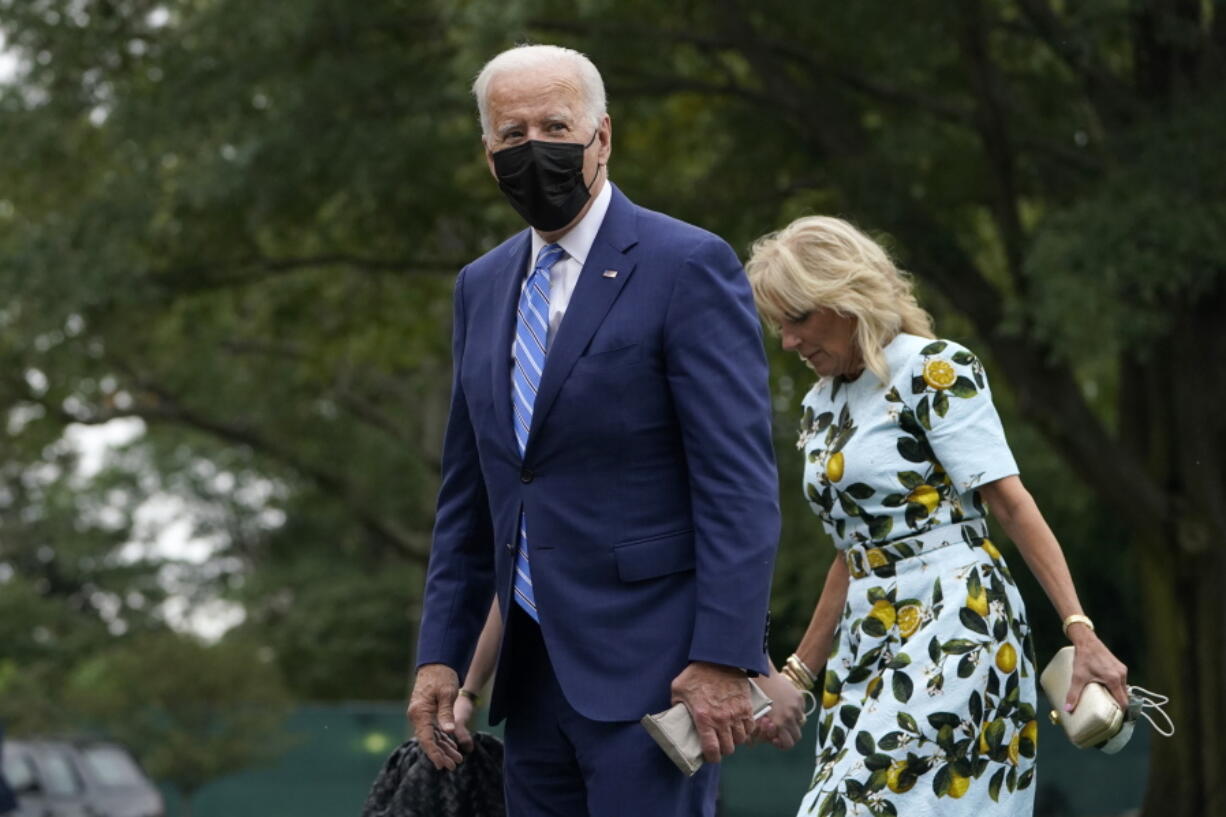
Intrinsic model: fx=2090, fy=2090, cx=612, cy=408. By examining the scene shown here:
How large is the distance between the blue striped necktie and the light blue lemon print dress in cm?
89

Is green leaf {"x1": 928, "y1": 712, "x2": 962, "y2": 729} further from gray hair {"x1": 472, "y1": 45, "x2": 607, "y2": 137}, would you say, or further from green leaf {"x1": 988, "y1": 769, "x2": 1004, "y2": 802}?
gray hair {"x1": 472, "y1": 45, "x2": 607, "y2": 137}

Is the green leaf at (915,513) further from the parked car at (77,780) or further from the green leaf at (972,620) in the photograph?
the parked car at (77,780)

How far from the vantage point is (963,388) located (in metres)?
4.39

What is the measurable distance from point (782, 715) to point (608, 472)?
0.89 meters

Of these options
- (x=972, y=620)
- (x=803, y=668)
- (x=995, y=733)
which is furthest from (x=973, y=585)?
(x=803, y=668)

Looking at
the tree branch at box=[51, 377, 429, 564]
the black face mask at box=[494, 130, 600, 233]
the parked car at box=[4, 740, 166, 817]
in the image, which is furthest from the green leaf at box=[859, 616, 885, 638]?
the tree branch at box=[51, 377, 429, 564]

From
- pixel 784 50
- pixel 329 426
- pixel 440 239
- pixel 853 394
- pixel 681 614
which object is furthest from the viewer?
pixel 329 426

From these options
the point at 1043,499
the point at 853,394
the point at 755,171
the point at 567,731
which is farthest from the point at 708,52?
the point at 567,731

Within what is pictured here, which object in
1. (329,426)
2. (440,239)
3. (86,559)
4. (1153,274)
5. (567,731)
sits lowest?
(86,559)

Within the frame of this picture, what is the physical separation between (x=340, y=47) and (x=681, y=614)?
12.9m

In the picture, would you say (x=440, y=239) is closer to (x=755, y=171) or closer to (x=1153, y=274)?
(x=755, y=171)

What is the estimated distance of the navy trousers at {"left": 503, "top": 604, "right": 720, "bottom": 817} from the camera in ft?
11.7

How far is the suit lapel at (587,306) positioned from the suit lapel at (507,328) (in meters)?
0.09

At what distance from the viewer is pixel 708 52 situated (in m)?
16.3
